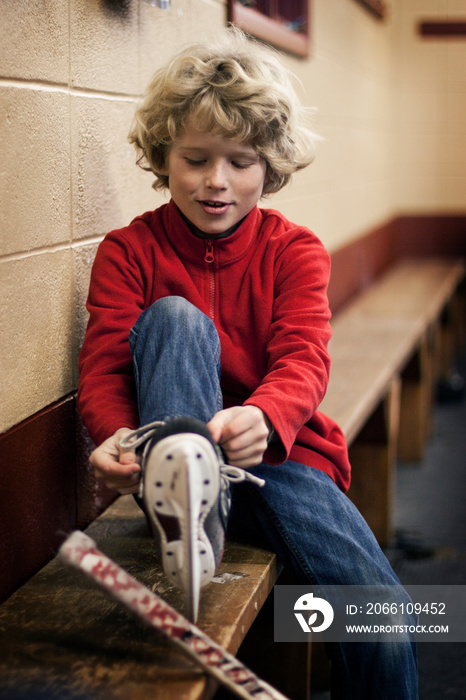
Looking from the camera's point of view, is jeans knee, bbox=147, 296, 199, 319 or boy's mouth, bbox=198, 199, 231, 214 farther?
boy's mouth, bbox=198, 199, 231, 214

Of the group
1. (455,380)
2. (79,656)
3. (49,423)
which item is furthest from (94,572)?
(455,380)

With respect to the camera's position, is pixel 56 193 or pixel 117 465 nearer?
pixel 117 465

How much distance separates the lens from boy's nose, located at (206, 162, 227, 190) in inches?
57.9

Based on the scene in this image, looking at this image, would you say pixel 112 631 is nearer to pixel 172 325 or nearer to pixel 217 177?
pixel 172 325

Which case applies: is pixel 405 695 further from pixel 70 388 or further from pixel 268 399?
pixel 70 388

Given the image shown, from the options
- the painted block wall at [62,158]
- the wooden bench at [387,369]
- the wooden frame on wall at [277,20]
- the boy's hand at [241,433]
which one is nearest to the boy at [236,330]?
the boy's hand at [241,433]

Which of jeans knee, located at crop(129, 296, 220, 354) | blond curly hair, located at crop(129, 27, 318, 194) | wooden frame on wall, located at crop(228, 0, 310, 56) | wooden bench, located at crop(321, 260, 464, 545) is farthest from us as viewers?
wooden bench, located at crop(321, 260, 464, 545)

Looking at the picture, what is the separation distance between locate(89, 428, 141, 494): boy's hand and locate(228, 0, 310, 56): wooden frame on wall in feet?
5.51

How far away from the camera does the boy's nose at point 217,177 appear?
57.9 inches

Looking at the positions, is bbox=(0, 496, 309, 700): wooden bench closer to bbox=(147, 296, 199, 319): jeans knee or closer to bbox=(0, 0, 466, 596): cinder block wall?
bbox=(0, 0, 466, 596): cinder block wall

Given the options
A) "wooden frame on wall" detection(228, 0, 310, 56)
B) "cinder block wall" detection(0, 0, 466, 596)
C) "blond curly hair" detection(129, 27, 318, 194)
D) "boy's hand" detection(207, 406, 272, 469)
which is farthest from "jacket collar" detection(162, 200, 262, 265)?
"wooden frame on wall" detection(228, 0, 310, 56)

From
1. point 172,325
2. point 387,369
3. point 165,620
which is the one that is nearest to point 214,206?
point 172,325

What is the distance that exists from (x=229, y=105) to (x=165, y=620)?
88 cm

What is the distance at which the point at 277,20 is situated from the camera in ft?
10.8
